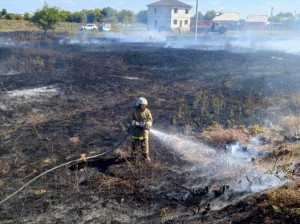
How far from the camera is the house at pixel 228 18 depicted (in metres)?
73.2

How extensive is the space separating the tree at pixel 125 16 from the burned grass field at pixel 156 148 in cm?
5106

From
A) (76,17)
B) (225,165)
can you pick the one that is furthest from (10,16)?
(225,165)

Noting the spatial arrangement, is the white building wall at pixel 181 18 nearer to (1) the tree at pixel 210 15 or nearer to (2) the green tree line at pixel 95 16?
(2) the green tree line at pixel 95 16

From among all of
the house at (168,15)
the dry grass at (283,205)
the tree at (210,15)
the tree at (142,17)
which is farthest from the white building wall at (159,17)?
the dry grass at (283,205)

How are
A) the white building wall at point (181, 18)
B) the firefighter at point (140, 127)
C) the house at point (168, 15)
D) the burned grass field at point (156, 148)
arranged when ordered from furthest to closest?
the white building wall at point (181, 18)
the house at point (168, 15)
the firefighter at point (140, 127)
the burned grass field at point (156, 148)

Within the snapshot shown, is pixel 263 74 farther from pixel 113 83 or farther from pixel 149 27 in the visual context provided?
pixel 149 27

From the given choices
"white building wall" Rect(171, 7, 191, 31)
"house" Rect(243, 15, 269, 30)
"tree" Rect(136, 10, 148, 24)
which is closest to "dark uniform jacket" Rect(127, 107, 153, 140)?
"white building wall" Rect(171, 7, 191, 31)

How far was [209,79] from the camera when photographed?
16375 mm

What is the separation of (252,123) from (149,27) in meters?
54.2

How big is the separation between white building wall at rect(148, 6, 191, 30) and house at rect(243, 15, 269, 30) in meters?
16.5

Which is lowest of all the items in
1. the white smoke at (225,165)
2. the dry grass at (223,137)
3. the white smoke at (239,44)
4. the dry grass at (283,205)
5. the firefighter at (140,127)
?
the white smoke at (225,165)

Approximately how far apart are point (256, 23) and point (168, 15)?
85.9ft

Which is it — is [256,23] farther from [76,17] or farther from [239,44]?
[76,17]

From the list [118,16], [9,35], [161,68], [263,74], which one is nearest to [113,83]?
[161,68]
